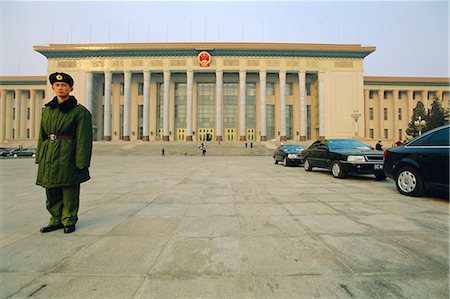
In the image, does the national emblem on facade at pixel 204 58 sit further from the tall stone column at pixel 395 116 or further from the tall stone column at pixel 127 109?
the tall stone column at pixel 395 116

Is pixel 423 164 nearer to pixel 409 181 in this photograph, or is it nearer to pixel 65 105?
pixel 409 181

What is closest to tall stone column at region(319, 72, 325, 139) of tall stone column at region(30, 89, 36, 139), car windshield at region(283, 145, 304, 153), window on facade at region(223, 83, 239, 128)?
window on facade at region(223, 83, 239, 128)

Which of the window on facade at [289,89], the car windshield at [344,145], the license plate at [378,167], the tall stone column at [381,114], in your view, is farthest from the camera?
the tall stone column at [381,114]

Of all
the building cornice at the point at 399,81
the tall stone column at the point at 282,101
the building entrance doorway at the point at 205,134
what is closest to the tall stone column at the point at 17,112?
the building entrance doorway at the point at 205,134

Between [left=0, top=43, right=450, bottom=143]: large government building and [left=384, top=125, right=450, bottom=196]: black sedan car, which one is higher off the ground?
[left=0, top=43, right=450, bottom=143]: large government building

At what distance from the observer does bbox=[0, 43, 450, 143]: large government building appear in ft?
148

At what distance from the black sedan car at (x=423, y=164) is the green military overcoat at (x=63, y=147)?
6.61 metres

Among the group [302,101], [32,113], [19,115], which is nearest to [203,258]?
[302,101]

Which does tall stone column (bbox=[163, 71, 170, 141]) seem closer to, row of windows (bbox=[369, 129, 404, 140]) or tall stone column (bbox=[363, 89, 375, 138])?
tall stone column (bbox=[363, 89, 375, 138])

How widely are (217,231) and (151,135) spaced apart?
49.3 m

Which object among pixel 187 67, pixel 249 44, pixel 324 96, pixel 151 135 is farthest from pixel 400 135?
pixel 151 135

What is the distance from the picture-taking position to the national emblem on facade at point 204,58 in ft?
145

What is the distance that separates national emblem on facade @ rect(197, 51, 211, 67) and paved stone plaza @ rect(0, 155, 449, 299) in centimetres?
4468

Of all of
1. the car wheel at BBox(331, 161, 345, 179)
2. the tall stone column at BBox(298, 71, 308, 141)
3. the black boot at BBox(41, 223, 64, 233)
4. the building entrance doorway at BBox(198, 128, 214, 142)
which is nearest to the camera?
the black boot at BBox(41, 223, 64, 233)
